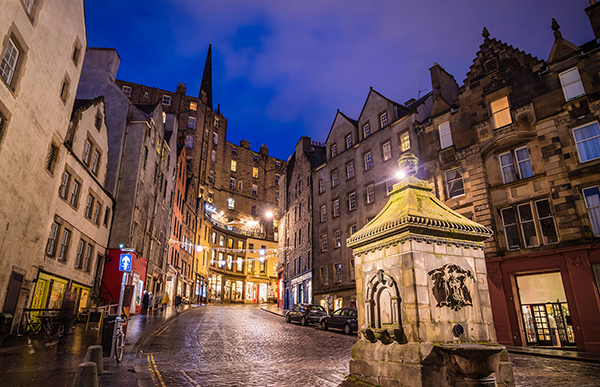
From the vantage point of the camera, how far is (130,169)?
27.8m

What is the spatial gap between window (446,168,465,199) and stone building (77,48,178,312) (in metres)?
21.6

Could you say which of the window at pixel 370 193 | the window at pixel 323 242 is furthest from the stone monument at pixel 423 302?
the window at pixel 323 242

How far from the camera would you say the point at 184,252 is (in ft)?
155

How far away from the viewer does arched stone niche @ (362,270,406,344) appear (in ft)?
21.6

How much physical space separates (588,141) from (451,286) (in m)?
16.7

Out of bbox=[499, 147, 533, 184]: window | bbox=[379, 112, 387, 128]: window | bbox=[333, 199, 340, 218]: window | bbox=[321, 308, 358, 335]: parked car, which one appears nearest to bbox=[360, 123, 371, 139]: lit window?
bbox=[379, 112, 387, 128]: window

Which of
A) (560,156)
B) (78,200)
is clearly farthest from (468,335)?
(78,200)

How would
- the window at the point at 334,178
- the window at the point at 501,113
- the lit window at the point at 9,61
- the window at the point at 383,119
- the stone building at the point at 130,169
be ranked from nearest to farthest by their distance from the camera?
1. the lit window at the point at 9,61
2. the window at the point at 501,113
3. the stone building at the point at 130,169
4. the window at the point at 383,119
5. the window at the point at 334,178

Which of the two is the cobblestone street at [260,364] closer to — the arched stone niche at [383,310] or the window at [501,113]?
the arched stone niche at [383,310]

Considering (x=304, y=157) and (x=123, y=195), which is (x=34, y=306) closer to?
(x=123, y=195)

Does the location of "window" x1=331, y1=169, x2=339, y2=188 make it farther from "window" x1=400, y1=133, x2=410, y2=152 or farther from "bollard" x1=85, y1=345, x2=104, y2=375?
"bollard" x1=85, y1=345, x2=104, y2=375

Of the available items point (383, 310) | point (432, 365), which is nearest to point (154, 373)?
point (383, 310)

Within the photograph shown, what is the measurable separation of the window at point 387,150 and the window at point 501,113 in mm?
9390

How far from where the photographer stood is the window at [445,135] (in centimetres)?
2461
